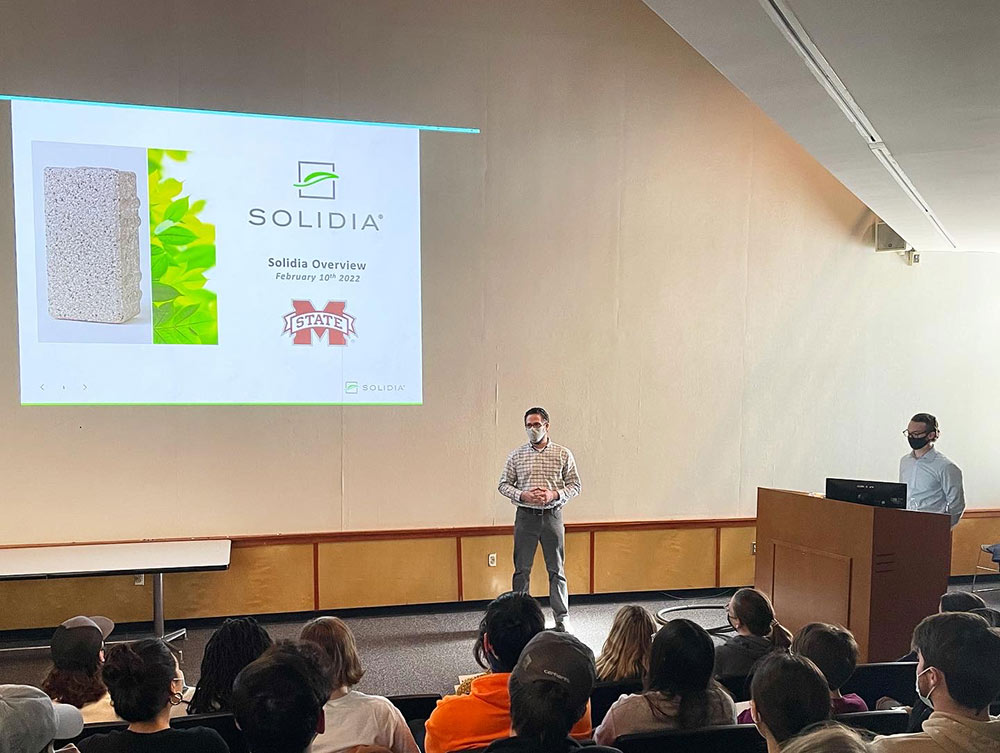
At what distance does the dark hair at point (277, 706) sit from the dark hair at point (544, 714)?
1.34 ft

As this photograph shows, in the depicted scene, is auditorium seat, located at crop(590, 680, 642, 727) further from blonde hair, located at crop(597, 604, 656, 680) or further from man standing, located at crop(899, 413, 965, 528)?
man standing, located at crop(899, 413, 965, 528)

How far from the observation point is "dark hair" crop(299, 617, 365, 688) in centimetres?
231

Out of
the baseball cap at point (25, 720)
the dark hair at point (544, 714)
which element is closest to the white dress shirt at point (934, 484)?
the dark hair at point (544, 714)

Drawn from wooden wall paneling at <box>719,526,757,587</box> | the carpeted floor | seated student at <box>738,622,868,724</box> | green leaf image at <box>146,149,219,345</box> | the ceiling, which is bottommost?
the carpeted floor

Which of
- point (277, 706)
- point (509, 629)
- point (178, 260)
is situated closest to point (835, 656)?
point (509, 629)

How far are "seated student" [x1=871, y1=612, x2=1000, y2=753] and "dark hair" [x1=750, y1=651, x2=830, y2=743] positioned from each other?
0.13 metres

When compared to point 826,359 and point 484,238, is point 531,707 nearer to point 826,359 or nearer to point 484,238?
point 484,238

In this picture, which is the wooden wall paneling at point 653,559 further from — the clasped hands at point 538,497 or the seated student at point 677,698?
the seated student at point 677,698

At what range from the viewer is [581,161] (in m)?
5.95

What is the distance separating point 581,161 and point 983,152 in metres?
2.74

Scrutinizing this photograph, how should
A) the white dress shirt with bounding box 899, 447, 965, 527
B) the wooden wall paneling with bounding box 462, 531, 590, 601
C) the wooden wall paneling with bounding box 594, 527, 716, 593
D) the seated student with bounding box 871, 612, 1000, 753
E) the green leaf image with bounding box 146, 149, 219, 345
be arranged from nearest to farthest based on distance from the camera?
the seated student with bounding box 871, 612, 1000, 753, the white dress shirt with bounding box 899, 447, 965, 527, the green leaf image with bounding box 146, 149, 219, 345, the wooden wall paneling with bounding box 462, 531, 590, 601, the wooden wall paneling with bounding box 594, 527, 716, 593

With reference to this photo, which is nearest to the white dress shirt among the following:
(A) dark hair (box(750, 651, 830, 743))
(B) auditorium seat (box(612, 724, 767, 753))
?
(B) auditorium seat (box(612, 724, 767, 753))

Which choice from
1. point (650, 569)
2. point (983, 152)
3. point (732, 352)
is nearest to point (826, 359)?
point (732, 352)

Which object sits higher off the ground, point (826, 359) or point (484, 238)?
point (484, 238)
